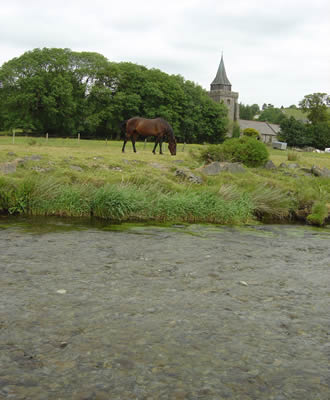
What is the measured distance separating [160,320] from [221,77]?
403 ft

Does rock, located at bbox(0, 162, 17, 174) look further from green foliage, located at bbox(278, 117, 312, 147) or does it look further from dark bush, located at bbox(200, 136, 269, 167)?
green foliage, located at bbox(278, 117, 312, 147)

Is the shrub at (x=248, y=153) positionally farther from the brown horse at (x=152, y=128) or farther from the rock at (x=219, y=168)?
the brown horse at (x=152, y=128)

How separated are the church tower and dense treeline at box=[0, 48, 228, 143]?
48.2m

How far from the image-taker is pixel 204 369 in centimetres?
468

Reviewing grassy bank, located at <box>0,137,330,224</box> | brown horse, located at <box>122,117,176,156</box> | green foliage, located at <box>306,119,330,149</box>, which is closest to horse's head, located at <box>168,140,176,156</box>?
brown horse, located at <box>122,117,176,156</box>

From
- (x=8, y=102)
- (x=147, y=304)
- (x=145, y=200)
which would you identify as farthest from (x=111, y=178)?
(x=8, y=102)

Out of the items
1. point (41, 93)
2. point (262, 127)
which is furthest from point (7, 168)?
point (262, 127)

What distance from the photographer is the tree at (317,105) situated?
91.9 meters

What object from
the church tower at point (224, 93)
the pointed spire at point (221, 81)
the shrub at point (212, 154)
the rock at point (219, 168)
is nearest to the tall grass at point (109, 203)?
the rock at point (219, 168)

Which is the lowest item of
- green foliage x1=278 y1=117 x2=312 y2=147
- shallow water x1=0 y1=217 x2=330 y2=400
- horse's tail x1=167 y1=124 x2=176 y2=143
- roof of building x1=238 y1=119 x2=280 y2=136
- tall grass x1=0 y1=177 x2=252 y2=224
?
shallow water x1=0 y1=217 x2=330 y2=400

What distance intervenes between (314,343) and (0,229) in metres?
8.62

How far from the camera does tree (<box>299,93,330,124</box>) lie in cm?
9194

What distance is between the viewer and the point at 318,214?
15125 mm

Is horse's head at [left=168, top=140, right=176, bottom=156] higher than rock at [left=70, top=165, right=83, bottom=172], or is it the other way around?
horse's head at [left=168, top=140, right=176, bottom=156]
